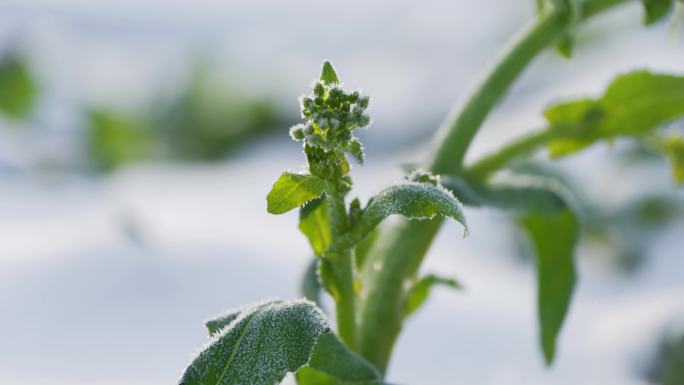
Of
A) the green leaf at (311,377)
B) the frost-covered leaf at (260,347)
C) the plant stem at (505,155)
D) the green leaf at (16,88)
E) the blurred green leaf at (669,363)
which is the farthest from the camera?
the green leaf at (16,88)

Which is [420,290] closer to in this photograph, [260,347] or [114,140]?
[260,347]

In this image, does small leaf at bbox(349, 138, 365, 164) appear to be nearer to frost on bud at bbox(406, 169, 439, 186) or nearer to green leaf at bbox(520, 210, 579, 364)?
frost on bud at bbox(406, 169, 439, 186)

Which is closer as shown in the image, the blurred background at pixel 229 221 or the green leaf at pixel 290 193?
the green leaf at pixel 290 193

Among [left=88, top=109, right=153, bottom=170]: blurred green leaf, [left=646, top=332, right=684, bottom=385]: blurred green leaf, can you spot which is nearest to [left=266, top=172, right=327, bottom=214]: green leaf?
[left=646, top=332, right=684, bottom=385]: blurred green leaf

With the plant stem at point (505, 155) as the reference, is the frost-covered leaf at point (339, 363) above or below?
below

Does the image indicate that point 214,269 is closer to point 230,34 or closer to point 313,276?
point 313,276

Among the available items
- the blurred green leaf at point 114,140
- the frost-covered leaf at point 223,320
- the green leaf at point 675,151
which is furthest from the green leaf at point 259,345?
the blurred green leaf at point 114,140

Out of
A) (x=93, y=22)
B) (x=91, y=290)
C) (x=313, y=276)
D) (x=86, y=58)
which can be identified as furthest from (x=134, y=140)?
(x=93, y=22)

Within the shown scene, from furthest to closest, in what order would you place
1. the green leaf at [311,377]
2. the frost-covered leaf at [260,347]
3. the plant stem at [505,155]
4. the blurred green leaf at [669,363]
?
the blurred green leaf at [669,363] < the plant stem at [505,155] < the green leaf at [311,377] < the frost-covered leaf at [260,347]

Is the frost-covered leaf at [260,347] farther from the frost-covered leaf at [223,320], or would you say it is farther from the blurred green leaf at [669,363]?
the blurred green leaf at [669,363]
